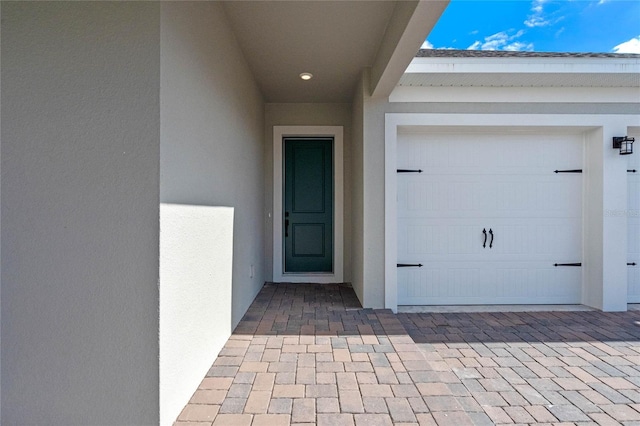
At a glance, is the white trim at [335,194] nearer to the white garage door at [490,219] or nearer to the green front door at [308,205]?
the green front door at [308,205]

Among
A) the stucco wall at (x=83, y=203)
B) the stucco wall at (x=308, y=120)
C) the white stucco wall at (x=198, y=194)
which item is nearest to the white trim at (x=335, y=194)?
the stucco wall at (x=308, y=120)

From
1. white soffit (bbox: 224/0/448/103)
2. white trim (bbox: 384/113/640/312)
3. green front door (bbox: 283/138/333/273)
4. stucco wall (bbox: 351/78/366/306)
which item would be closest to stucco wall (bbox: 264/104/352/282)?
green front door (bbox: 283/138/333/273)

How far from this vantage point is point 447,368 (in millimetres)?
2137

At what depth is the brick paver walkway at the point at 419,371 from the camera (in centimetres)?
166

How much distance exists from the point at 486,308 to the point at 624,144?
2332mm

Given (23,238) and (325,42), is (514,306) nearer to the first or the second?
(325,42)

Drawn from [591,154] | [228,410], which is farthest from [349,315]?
[591,154]

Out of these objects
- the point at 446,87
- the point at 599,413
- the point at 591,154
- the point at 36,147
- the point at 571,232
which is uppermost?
the point at 446,87

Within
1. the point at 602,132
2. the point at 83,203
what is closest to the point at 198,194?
the point at 83,203

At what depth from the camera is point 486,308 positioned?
11.6ft

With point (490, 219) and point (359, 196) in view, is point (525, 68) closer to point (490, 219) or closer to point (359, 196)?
A: point (490, 219)

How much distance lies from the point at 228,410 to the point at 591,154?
447cm

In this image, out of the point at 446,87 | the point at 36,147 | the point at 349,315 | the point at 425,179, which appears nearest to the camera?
the point at 36,147

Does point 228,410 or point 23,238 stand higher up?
point 23,238
